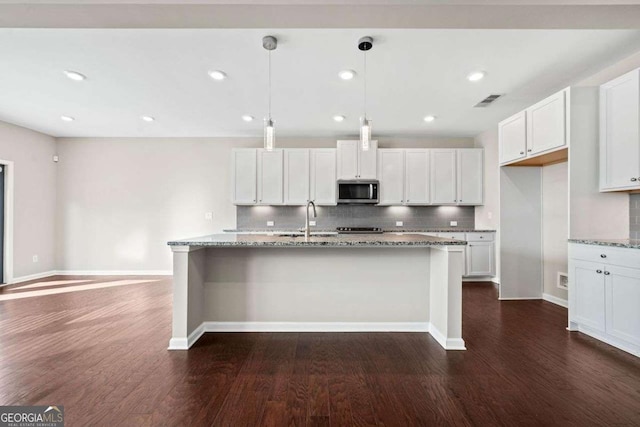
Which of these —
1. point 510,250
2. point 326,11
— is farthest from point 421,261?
point 326,11

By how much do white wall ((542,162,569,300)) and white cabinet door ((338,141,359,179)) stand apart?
2.81 m

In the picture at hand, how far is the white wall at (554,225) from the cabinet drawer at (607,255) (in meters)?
0.99

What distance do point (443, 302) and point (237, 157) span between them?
13.8ft

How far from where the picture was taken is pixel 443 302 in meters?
2.53

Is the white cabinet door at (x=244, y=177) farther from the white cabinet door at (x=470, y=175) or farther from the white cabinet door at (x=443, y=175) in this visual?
the white cabinet door at (x=470, y=175)

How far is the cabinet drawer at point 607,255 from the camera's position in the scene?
232 cm

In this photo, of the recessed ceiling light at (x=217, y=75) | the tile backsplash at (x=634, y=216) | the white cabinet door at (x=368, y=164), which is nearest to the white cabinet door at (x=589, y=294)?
the tile backsplash at (x=634, y=216)

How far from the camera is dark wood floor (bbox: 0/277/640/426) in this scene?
1.64 metres

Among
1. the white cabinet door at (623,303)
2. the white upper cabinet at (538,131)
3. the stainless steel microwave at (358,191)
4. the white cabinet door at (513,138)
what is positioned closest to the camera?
the white cabinet door at (623,303)

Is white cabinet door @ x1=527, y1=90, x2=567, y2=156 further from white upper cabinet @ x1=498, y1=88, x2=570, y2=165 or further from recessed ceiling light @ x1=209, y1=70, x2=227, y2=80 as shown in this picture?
recessed ceiling light @ x1=209, y1=70, x2=227, y2=80

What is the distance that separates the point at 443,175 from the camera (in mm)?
5258

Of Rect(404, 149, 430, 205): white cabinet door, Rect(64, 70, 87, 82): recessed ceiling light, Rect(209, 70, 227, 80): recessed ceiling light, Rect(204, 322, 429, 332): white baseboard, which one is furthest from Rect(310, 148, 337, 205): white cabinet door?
Rect(64, 70, 87, 82): recessed ceiling light

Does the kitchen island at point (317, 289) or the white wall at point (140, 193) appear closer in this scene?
the kitchen island at point (317, 289)

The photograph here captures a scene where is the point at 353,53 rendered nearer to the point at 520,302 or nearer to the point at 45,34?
the point at 45,34
